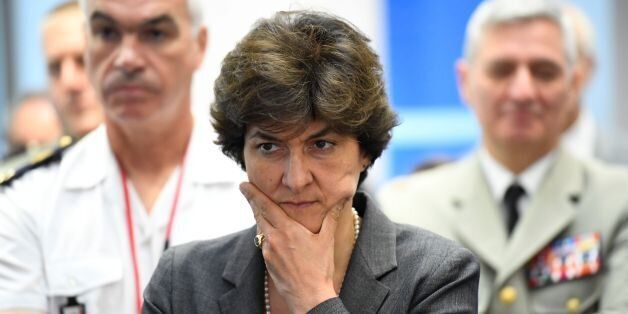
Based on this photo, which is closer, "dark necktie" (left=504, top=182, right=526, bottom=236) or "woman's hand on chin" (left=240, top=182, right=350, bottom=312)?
"woman's hand on chin" (left=240, top=182, right=350, bottom=312)

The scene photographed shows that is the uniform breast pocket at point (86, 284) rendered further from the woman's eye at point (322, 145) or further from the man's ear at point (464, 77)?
the man's ear at point (464, 77)

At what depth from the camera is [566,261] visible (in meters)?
4.19

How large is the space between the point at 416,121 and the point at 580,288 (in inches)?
181

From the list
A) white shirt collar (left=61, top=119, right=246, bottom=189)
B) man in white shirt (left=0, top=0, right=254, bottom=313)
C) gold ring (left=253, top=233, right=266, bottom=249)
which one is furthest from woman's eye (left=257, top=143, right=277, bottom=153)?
white shirt collar (left=61, top=119, right=246, bottom=189)

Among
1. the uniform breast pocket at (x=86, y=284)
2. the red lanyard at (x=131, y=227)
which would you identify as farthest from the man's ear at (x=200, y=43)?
the uniform breast pocket at (x=86, y=284)

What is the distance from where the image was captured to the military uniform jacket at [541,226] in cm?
415

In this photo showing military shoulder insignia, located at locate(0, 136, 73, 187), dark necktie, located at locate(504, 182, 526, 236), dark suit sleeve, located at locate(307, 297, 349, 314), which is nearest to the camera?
dark suit sleeve, located at locate(307, 297, 349, 314)

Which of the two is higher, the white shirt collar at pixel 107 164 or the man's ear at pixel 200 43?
the man's ear at pixel 200 43

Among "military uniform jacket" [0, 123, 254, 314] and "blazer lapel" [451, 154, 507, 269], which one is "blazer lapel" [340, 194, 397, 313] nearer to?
"military uniform jacket" [0, 123, 254, 314]

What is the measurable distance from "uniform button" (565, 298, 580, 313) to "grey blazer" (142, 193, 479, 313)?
1.24 meters

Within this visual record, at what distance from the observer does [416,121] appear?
8.71 metres

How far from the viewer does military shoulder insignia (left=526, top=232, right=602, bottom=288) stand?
416cm

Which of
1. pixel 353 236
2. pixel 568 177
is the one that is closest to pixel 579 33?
pixel 568 177

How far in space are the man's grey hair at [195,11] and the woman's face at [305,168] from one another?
1.28 m
